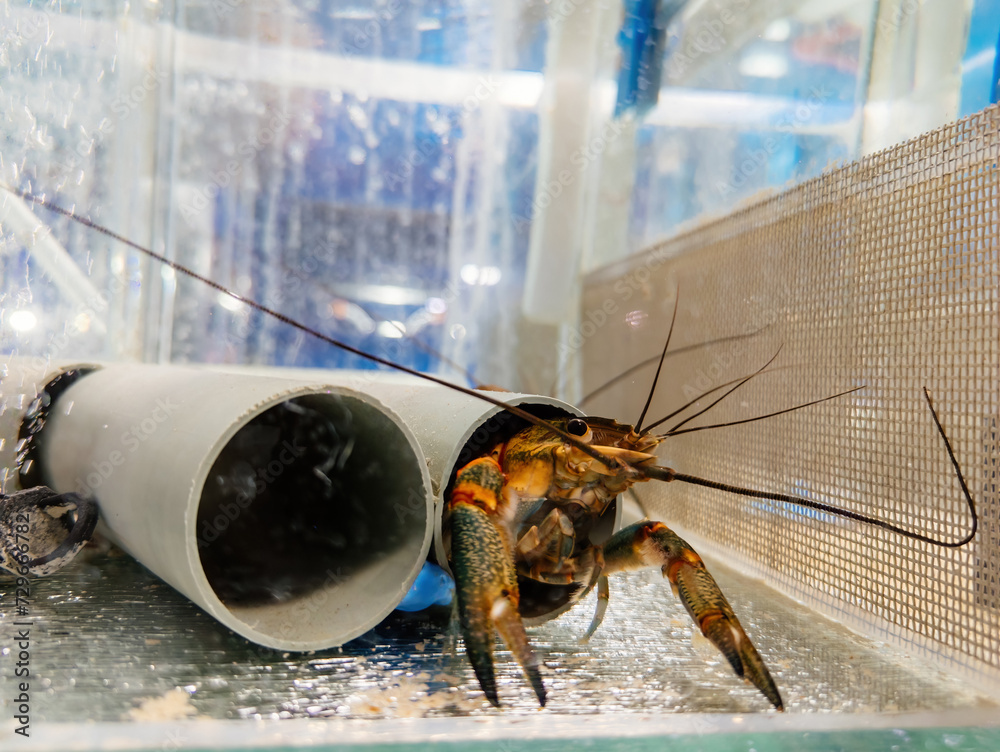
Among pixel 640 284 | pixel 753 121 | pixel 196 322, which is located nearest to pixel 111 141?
pixel 196 322

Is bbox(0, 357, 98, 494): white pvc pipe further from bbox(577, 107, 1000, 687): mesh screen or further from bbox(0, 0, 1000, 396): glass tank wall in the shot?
A: bbox(577, 107, 1000, 687): mesh screen

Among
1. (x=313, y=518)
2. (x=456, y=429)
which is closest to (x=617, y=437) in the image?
(x=456, y=429)

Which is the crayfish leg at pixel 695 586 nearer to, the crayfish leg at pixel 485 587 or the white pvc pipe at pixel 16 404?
the crayfish leg at pixel 485 587

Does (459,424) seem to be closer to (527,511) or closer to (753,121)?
(527,511)

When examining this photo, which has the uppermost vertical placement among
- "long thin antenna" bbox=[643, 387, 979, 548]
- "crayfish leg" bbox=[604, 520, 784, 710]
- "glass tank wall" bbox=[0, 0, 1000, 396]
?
"glass tank wall" bbox=[0, 0, 1000, 396]

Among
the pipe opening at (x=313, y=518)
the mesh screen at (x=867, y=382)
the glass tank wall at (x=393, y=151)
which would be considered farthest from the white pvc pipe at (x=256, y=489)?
the mesh screen at (x=867, y=382)

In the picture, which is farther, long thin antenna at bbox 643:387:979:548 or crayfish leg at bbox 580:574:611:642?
crayfish leg at bbox 580:574:611:642

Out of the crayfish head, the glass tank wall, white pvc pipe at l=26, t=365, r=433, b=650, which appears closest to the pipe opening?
white pvc pipe at l=26, t=365, r=433, b=650
